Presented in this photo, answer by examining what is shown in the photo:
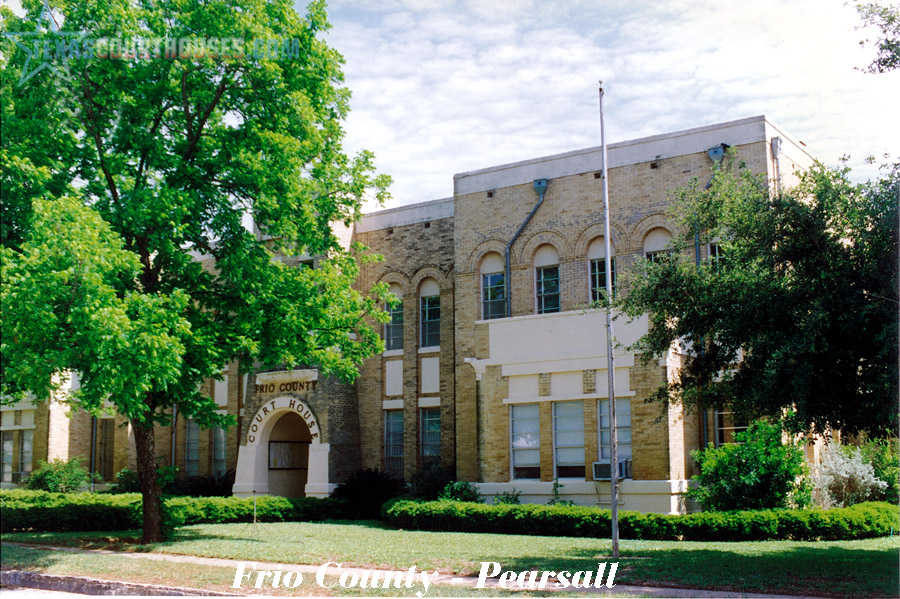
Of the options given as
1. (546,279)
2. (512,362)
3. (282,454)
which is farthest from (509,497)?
(282,454)

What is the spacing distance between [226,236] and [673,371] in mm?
11499

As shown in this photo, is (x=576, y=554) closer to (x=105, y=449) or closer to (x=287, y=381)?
(x=287, y=381)

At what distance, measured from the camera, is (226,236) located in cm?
1867

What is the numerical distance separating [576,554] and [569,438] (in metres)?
7.89

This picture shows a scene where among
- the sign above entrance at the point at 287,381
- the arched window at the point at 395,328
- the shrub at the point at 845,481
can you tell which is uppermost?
the arched window at the point at 395,328

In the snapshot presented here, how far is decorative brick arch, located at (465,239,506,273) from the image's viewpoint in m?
A: 26.9

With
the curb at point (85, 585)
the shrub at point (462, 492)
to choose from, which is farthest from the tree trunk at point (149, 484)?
the shrub at point (462, 492)

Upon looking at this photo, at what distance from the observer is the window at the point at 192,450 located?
3409cm

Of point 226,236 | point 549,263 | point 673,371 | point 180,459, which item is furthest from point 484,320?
point 180,459

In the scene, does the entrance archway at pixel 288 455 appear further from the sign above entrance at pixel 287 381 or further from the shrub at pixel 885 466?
the shrub at pixel 885 466

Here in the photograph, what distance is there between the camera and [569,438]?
78.8 ft

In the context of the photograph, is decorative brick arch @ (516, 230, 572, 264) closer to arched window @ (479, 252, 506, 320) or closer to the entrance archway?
arched window @ (479, 252, 506, 320)

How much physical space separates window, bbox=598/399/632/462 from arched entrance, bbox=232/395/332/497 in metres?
9.52

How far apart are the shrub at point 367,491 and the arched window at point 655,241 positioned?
418 inches
